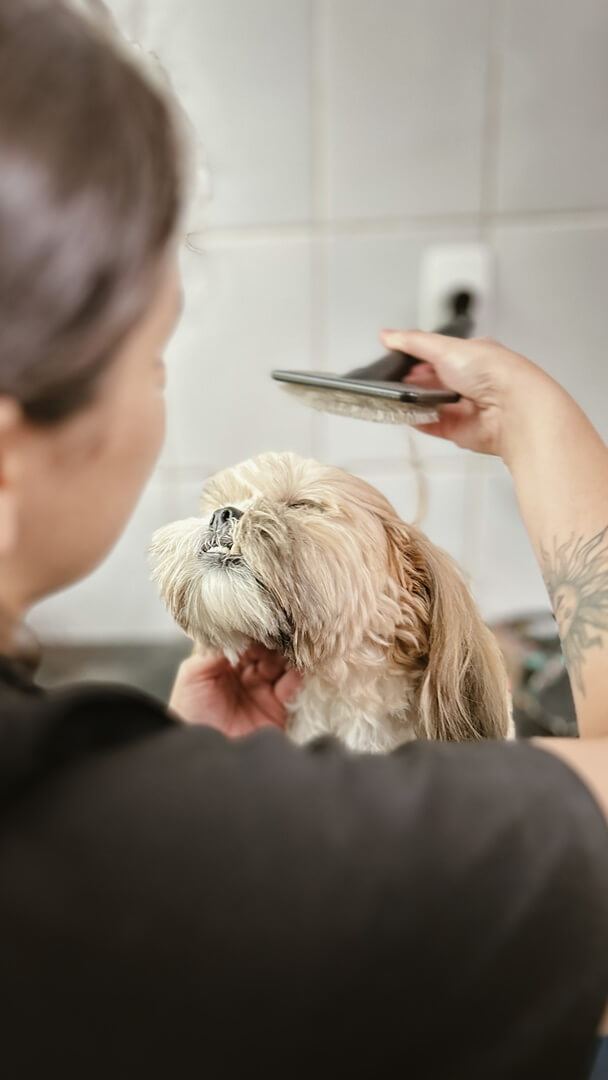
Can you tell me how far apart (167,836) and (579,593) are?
0.33 m

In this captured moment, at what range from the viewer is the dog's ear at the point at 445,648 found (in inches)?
23.8

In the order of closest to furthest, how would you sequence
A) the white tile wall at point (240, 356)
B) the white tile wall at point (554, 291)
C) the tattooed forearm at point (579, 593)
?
the tattooed forearm at point (579, 593), the white tile wall at point (554, 291), the white tile wall at point (240, 356)

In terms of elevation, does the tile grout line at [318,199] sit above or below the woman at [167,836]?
above

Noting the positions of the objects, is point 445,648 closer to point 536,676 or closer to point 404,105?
point 536,676

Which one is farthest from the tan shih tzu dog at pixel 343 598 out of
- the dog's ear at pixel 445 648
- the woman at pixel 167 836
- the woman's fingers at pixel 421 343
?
the woman at pixel 167 836

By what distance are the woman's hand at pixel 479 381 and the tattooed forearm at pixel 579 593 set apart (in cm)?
10

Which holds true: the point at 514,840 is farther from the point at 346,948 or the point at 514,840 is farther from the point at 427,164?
the point at 427,164

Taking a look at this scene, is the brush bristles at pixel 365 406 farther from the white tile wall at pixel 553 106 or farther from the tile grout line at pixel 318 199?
the white tile wall at pixel 553 106

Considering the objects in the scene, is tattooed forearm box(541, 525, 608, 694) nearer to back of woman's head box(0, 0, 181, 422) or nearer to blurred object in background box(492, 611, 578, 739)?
blurred object in background box(492, 611, 578, 739)

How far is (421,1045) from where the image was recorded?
345mm

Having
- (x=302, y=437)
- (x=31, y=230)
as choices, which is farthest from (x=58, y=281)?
(x=302, y=437)

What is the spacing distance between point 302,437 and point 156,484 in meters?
0.17

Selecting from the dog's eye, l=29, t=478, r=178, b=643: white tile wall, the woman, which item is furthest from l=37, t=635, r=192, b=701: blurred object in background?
the woman

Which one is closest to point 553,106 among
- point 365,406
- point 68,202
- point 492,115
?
point 492,115
